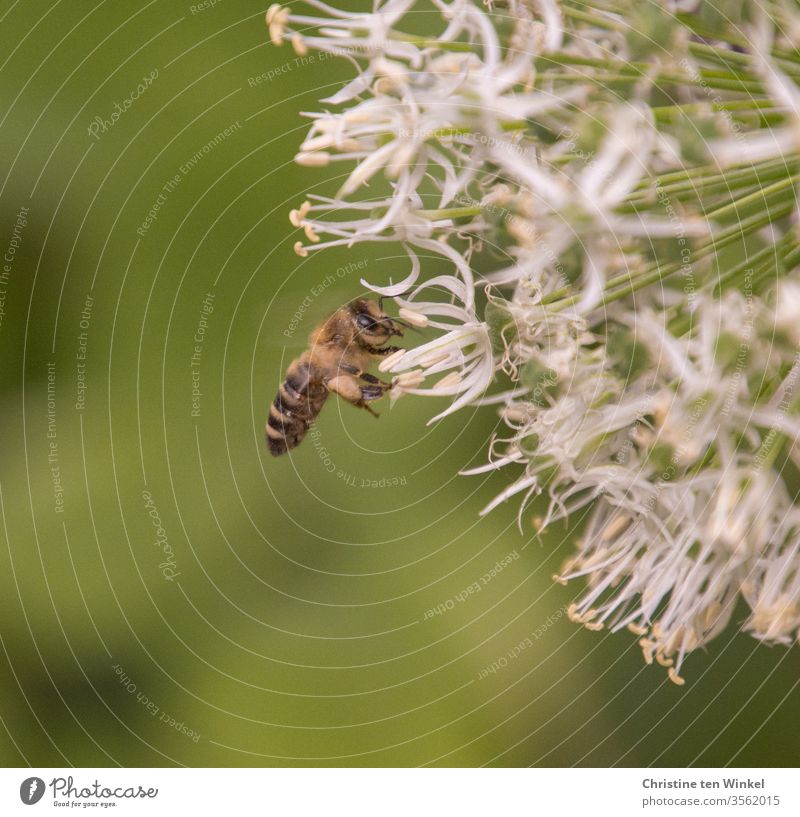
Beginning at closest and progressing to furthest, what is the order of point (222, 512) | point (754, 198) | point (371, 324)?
point (754, 198) → point (371, 324) → point (222, 512)

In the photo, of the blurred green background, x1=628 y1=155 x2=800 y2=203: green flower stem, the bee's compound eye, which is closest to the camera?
x1=628 y1=155 x2=800 y2=203: green flower stem

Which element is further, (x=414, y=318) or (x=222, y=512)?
(x=222, y=512)

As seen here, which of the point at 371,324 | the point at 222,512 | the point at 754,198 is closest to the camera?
the point at 754,198

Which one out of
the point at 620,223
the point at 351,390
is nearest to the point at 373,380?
the point at 351,390

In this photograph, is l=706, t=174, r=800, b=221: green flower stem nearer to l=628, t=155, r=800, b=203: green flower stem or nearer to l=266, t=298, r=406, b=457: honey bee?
l=628, t=155, r=800, b=203: green flower stem

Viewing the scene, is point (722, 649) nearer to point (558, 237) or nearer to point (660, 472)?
point (660, 472)

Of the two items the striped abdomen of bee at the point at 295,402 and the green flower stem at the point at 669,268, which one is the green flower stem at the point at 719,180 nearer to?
the green flower stem at the point at 669,268

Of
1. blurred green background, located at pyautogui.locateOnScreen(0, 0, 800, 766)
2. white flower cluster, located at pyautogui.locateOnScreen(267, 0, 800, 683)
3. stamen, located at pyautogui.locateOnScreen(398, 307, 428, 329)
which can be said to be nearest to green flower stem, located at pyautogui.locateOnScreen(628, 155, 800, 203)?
white flower cluster, located at pyautogui.locateOnScreen(267, 0, 800, 683)

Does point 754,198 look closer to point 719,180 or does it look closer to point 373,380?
point 719,180
